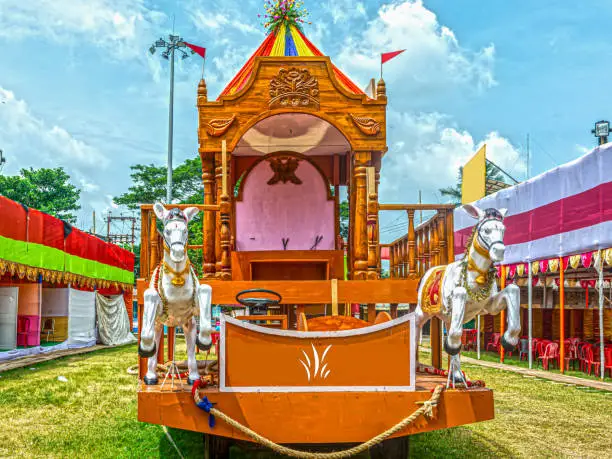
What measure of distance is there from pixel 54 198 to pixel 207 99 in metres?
39.0

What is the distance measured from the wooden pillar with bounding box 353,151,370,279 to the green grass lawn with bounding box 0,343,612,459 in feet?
6.93

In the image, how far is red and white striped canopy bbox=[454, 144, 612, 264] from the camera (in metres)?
12.1

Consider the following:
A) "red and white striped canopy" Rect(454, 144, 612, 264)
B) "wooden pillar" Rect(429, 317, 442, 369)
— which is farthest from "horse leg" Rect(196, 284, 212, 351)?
"red and white striped canopy" Rect(454, 144, 612, 264)

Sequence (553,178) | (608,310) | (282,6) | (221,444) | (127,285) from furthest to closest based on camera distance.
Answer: (127,285)
(608,310)
(553,178)
(282,6)
(221,444)

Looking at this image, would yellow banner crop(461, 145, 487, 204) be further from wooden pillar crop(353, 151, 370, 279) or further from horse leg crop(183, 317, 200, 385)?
horse leg crop(183, 317, 200, 385)

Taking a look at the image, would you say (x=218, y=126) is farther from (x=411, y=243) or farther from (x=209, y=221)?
(x=411, y=243)

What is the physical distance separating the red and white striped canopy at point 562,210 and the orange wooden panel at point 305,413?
353 inches

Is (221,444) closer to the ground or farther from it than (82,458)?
farther from it

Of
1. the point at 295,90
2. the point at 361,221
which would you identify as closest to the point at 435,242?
the point at 361,221

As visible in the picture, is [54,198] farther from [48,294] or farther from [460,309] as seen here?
[460,309]

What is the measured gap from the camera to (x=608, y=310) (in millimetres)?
19734

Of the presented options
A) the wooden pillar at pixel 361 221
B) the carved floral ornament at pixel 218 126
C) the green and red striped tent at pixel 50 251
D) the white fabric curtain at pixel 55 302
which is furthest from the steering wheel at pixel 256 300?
the white fabric curtain at pixel 55 302

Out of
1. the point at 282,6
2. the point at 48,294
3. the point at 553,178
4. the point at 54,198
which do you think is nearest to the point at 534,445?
the point at 282,6

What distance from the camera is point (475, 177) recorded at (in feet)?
72.7
